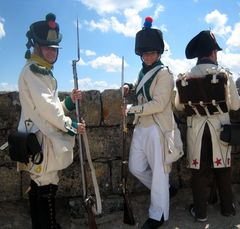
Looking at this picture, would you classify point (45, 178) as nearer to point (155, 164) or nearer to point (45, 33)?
point (155, 164)

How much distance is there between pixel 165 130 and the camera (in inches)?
165

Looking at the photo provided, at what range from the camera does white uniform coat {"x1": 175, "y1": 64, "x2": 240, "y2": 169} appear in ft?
14.0

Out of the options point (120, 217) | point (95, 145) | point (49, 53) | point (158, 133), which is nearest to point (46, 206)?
point (120, 217)

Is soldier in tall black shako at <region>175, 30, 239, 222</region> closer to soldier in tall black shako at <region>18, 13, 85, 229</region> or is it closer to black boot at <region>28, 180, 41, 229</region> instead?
soldier in tall black shako at <region>18, 13, 85, 229</region>

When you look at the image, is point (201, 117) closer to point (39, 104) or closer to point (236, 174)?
point (236, 174)

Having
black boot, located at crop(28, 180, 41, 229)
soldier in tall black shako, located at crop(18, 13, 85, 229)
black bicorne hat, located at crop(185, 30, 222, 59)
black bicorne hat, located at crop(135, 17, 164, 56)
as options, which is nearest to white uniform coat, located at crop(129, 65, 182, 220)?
black bicorne hat, located at crop(135, 17, 164, 56)

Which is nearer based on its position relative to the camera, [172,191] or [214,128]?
[214,128]

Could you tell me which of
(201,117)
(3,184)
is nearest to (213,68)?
(201,117)

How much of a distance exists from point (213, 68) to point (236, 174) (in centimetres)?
161

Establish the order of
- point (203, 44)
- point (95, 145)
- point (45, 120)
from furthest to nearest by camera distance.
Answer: point (95, 145) → point (203, 44) → point (45, 120)

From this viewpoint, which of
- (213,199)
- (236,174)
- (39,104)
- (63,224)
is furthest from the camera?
(236,174)

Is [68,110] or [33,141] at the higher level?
[68,110]

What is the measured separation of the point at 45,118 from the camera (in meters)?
3.70

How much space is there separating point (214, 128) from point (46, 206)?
1.89 metres
